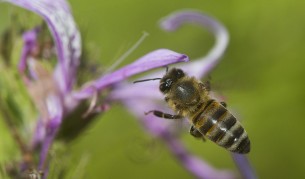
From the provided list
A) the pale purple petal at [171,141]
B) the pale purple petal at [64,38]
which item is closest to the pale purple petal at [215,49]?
the pale purple petal at [171,141]

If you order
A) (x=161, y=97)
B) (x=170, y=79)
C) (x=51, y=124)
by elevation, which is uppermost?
(x=170, y=79)

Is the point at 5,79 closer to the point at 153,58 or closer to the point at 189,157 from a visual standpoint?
the point at 153,58

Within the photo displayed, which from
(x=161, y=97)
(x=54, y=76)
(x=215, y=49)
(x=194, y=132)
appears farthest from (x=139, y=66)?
(x=215, y=49)

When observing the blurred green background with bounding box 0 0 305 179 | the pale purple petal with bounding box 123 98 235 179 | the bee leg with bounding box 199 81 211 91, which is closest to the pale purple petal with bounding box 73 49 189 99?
the bee leg with bounding box 199 81 211 91

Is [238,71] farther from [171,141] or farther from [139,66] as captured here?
[139,66]

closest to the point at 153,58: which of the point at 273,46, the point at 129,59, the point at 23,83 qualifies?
the point at 23,83

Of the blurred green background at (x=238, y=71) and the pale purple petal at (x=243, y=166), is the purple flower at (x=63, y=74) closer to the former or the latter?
the pale purple petal at (x=243, y=166)

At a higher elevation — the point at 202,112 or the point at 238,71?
the point at 202,112
